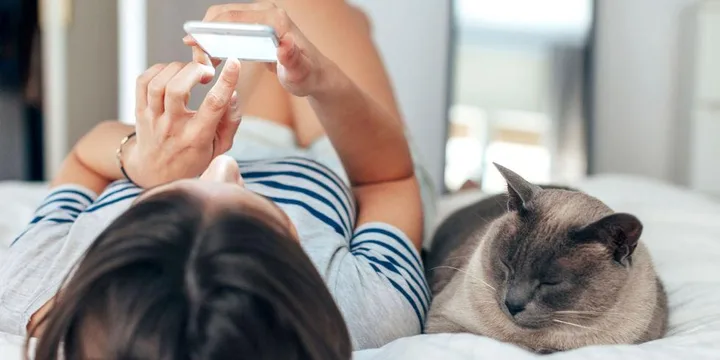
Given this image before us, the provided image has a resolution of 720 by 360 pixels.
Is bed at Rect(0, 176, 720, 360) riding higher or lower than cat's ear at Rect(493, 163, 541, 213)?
lower

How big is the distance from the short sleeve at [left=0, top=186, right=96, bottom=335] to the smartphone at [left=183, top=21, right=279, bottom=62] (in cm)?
30

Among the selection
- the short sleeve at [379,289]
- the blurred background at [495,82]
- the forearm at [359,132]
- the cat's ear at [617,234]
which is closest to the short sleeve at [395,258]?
the short sleeve at [379,289]

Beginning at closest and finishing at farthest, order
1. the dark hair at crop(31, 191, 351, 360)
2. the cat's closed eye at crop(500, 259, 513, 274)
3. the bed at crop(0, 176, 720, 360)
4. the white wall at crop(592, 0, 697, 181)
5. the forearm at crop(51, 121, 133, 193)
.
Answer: the dark hair at crop(31, 191, 351, 360) → the bed at crop(0, 176, 720, 360) → the cat's closed eye at crop(500, 259, 513, 274) → the forearm at crop(51, 121, 133, 193) → the white wall at crop(592, 0, 697, 181)

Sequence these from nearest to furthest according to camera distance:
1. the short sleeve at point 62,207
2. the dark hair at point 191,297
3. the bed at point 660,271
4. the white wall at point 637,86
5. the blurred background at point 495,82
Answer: the dark hair at point 191,297, the bed at point 660,271, the short sleeve at point 62,207, the blurred background at point 495,82, the white wall at point 637,86

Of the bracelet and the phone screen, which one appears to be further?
the bracelet

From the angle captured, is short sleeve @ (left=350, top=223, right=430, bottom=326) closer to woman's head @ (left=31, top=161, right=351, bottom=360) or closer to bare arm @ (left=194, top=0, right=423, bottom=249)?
bare arm @ (left=194, top=0, right=423, bottom=249)

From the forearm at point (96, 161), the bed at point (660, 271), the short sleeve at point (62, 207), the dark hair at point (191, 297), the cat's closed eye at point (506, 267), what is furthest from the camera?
A: the forearm at point (96, 161)

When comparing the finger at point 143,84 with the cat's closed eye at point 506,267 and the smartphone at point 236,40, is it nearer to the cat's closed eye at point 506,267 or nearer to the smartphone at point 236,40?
the smartphone at point 236,40

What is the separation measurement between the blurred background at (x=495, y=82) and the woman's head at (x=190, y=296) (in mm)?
1960

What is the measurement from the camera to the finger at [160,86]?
0.84m

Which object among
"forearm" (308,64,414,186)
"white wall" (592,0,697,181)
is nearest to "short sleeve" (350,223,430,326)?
"forearm" (308,64,414,186)

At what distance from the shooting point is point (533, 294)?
2.54 ft

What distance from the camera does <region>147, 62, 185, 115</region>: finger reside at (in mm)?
842

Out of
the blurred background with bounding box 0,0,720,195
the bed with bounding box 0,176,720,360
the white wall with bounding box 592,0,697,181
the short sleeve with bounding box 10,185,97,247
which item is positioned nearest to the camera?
the bed with bounding box 0,176,720,360
